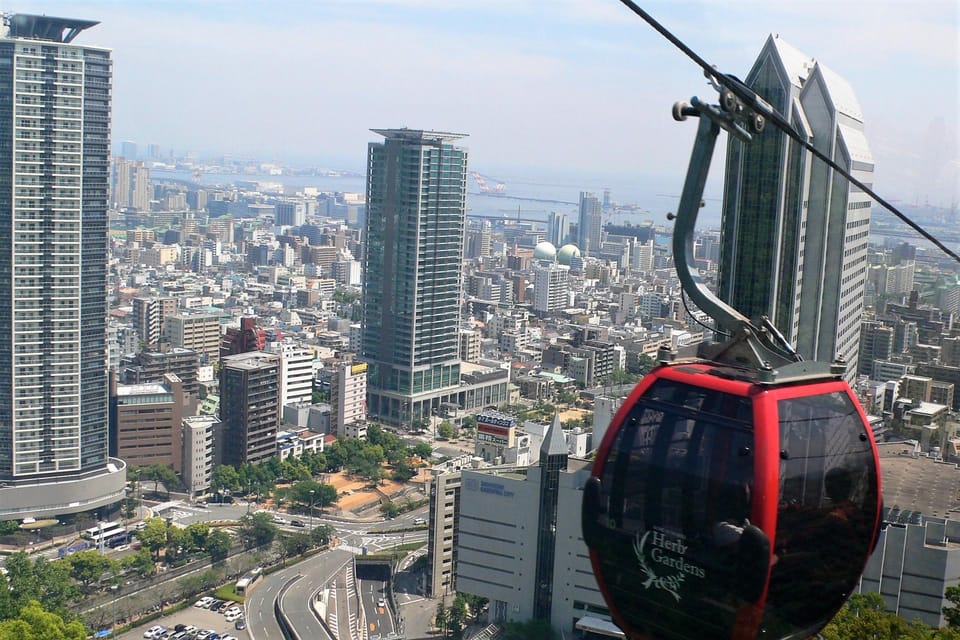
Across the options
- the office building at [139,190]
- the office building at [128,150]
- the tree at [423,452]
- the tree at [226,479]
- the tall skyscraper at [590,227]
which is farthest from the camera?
the office building at [128,150]

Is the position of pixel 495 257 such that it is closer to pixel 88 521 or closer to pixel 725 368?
pixel 88 521

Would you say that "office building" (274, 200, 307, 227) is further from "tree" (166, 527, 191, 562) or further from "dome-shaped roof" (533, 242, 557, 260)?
"tree" (166, 527, 191, 562)

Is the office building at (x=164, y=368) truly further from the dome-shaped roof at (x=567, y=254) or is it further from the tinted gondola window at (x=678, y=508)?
the dome-shaped roof at (x=567, y=254)

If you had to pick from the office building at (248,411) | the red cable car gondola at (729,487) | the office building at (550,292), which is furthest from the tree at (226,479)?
the office building at (550,292)

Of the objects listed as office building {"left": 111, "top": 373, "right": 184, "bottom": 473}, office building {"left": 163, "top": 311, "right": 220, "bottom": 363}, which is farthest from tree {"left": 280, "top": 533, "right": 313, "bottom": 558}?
office building {"left": 163, "top": 311, "right": 220, "bottom": 363}

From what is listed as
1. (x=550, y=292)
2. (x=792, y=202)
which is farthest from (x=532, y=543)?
(x=550, y=292)

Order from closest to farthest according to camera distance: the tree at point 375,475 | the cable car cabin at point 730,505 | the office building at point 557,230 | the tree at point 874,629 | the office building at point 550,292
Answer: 1. the cable car cabin at point 730,505
2. the tree at point 874,629
3. the tree at point 375,475
4. the office building at point 550,292
5. the office building at point 557,230
